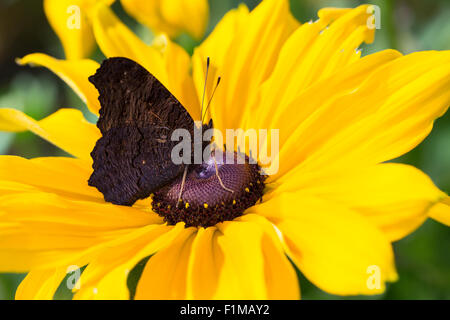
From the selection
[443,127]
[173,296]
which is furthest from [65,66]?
[443,127]

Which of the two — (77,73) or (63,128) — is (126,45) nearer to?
(77,73)

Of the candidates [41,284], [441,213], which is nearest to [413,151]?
[441,213]

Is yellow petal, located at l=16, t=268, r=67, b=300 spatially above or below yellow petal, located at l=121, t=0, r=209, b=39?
below

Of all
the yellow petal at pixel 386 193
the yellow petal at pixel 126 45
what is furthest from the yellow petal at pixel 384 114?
the yellow petal at pixel 126 45

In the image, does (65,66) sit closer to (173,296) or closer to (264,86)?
(264,86)

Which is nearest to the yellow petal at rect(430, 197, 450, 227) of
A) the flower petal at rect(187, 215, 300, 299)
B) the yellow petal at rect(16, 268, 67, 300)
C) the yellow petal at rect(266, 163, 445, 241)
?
the yellow petal at rect(266, 163, 445, 241)

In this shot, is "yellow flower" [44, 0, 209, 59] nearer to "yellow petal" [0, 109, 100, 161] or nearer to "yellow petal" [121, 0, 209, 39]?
"yellow petal" [121, 0, 209, 39]

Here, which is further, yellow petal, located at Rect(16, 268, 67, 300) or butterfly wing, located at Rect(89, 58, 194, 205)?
butterfly wing, located at Rect(89, 58, 194, 205)
